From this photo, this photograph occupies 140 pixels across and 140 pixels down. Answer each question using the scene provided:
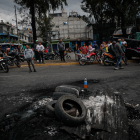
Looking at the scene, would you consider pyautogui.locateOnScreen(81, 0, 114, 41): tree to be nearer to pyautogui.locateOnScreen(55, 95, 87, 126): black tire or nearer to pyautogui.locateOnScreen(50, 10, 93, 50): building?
pyautogui.locateOnScreen(55, 95, 87, 126): black tire

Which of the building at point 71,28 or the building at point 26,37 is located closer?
the building at point 71,28

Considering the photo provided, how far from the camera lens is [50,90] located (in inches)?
226

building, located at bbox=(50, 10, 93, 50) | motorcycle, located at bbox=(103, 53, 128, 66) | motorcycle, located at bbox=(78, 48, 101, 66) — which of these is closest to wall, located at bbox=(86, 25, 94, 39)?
building, located at bbox=(50, 10, 93, 50)

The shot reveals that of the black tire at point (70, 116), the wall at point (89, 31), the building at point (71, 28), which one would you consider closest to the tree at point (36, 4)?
the black tire at point (70, 116)

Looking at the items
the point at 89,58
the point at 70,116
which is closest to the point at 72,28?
the point at 89,58

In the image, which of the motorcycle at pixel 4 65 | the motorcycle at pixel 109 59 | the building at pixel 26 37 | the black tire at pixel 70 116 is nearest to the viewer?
the black tire at pixel 70 116

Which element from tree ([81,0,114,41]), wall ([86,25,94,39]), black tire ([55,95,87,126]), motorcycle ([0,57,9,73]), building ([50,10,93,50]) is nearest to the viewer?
black tire ([55,95,87,126])

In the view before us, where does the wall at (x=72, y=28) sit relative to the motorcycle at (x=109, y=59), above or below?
above

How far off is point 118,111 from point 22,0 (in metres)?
16.0

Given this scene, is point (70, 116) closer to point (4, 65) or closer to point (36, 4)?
point (4, 65)

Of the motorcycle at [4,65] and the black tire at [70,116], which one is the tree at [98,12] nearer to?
the motorcycle at [4,65]

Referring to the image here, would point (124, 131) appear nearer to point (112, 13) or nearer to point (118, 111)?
point (118, 111)

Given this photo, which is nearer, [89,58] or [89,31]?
[89,58]

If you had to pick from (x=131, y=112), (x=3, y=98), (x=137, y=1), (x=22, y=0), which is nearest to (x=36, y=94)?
(x=3, y=98)
